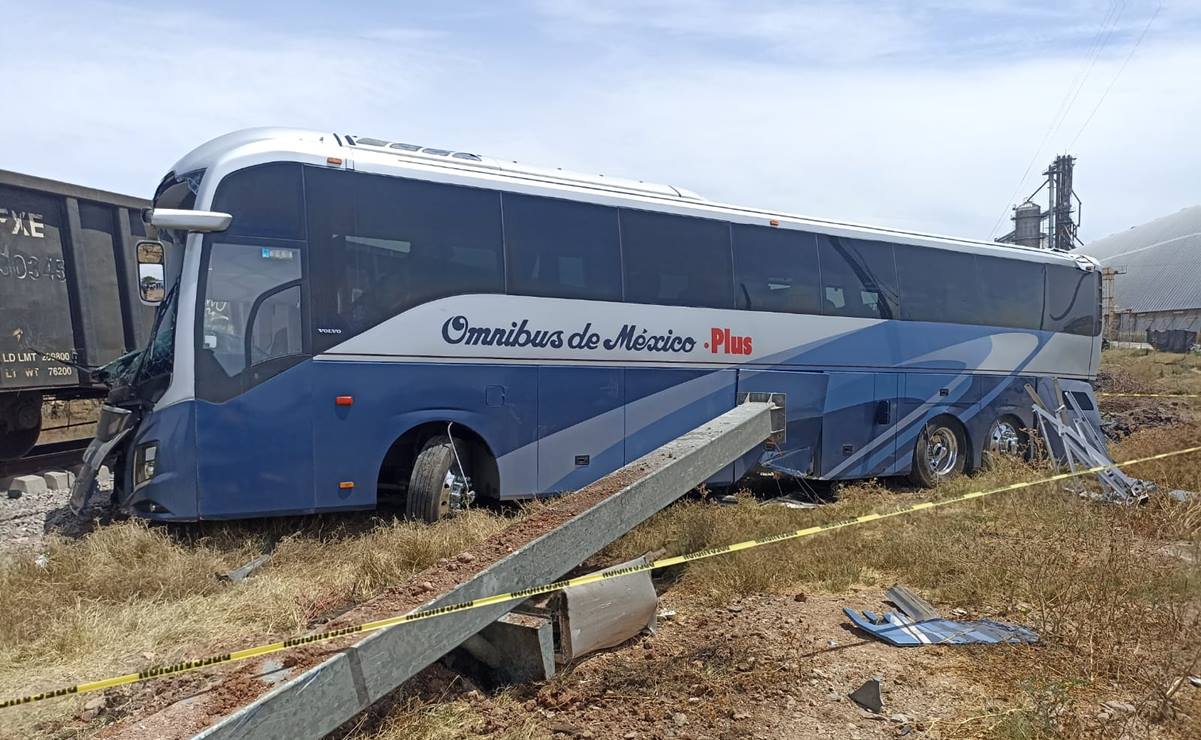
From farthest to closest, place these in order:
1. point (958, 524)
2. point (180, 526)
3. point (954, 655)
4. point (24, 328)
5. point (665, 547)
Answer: point (24, 328), point (958, 524), point (180, 526), point (665, 547), point (954, 655)

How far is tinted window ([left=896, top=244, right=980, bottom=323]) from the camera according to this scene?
9.88 meters

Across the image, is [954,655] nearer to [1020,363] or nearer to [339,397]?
[339,397]

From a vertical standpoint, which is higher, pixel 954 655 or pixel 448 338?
pixel 448 338

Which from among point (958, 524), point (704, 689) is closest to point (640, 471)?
point (704, 689)

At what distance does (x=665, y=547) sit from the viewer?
6105mm

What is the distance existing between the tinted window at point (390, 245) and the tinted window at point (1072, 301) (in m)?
8.78

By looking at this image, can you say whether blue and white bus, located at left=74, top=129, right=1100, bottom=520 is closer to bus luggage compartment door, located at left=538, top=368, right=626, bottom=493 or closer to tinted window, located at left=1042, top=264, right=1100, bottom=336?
bus luggage compartment door, located at left=538, top=368, right=626, bottom=493

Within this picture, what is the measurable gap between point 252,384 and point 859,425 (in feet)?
22.5

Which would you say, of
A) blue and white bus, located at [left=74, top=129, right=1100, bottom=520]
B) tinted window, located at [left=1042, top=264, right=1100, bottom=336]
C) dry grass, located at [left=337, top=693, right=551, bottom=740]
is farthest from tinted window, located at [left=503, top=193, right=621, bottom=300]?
tinted window, located at [left=1042, top=264, right=1100, bottom=336]

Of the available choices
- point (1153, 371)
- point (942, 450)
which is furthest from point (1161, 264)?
point (942, 450)

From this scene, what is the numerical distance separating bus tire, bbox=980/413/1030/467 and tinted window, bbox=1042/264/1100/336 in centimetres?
151

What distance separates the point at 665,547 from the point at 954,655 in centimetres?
235

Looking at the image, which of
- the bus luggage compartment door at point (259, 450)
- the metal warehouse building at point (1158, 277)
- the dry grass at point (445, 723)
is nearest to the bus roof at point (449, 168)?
the bus luggage compartment door at point (259, 450)

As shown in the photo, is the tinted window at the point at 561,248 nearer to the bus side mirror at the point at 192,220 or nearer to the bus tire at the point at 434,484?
the bus tire at the point at 434,484
